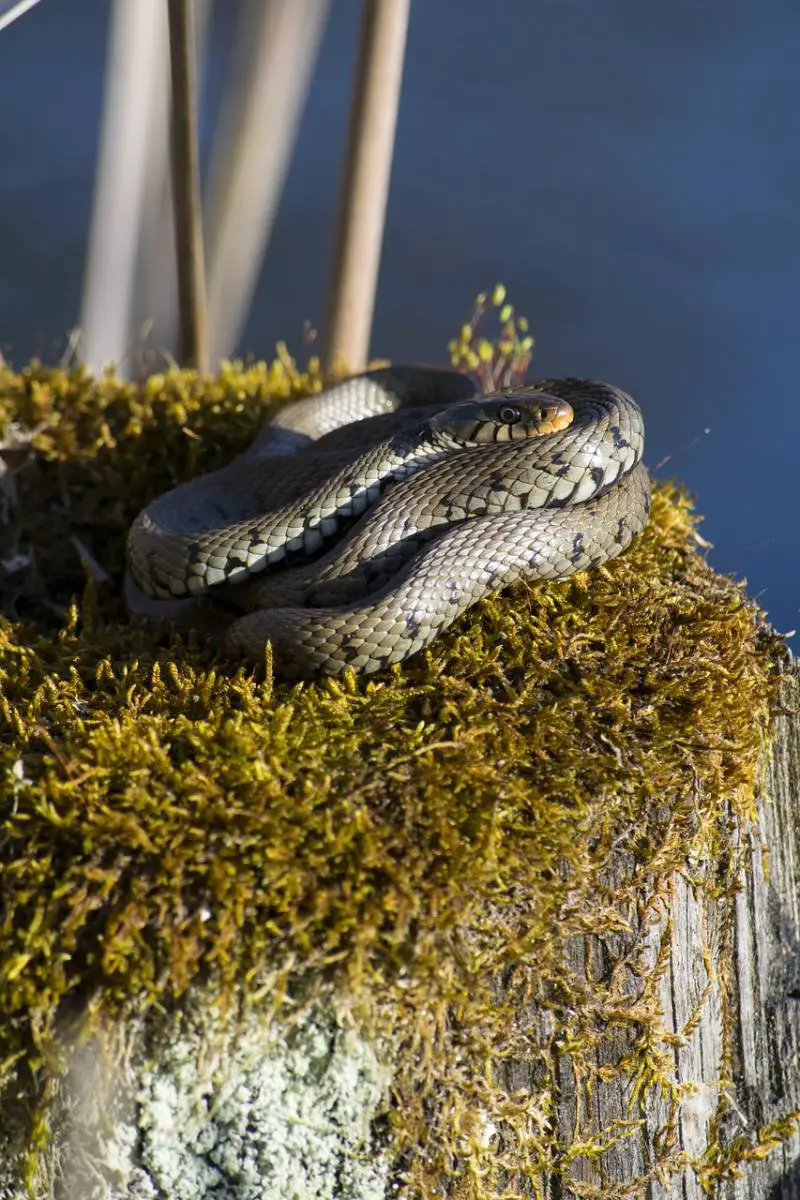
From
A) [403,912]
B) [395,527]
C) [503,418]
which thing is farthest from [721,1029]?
[503,418]

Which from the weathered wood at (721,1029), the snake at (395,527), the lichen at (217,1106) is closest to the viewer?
the lichen at (217,1106)

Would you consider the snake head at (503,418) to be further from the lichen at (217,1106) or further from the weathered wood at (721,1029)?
the lichen at (217,1106)

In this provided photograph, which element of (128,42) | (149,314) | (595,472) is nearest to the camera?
(595,472)

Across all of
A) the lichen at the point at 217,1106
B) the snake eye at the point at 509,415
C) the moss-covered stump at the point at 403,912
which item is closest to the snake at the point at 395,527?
the snake eye at the point at 509,415

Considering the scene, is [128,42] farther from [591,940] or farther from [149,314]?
[591,940]

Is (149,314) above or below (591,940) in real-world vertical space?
above

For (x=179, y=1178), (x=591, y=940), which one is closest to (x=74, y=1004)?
(x=179, y=1178)
